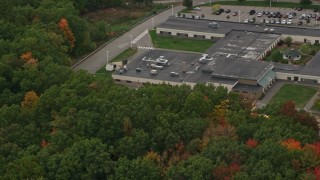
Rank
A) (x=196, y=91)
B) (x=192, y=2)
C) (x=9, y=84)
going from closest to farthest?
(x=196, y=91) → (x=9, y=84) → (x=192, y=2)

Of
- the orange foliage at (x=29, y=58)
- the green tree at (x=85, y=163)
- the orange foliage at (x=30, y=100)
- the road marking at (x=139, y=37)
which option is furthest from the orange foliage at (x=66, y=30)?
the green tree at (x=85, y=163)

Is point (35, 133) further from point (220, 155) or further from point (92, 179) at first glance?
point (220, 155)

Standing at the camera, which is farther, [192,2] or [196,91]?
[192,2]

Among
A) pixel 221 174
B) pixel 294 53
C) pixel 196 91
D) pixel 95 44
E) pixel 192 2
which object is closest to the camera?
pixel 221 174

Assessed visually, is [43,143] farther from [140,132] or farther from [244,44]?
[244,44]

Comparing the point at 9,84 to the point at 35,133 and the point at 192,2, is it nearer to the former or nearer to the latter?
the point at 35,133

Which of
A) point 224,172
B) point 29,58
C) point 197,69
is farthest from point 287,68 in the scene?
point 224,172

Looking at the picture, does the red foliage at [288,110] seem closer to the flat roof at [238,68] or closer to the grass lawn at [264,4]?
the flat roof at [238,68]

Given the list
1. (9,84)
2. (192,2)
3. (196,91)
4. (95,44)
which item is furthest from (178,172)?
(192,2)
